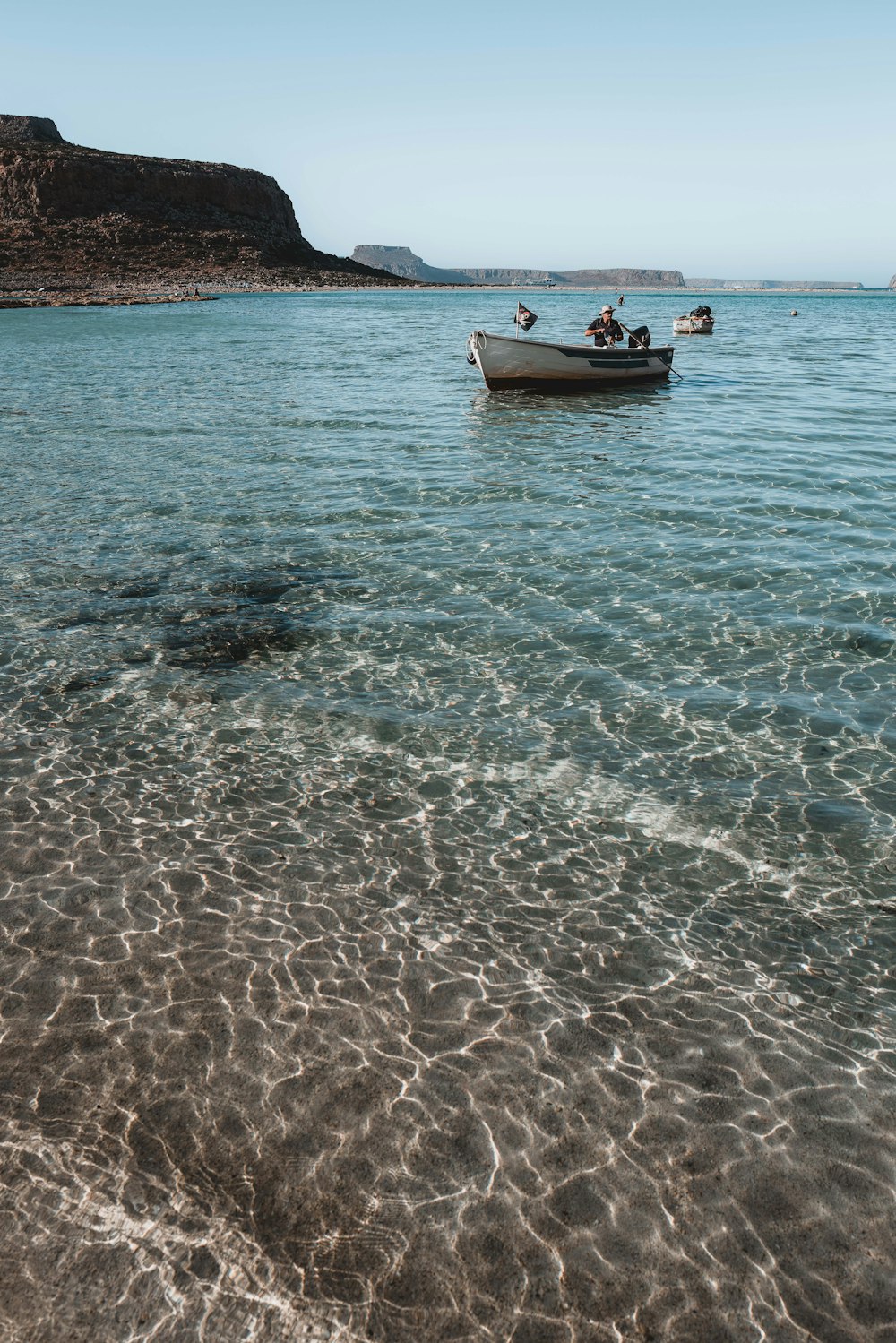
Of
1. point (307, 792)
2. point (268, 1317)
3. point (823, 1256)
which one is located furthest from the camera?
point (307, 792)

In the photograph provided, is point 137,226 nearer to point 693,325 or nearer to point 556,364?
point 693,325

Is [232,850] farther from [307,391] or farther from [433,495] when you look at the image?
[307,391]

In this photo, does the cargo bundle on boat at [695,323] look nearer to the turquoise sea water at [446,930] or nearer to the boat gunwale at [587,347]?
the boat gunwale at [587,347]

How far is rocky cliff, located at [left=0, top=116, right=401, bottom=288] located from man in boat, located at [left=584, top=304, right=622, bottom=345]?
262 ft

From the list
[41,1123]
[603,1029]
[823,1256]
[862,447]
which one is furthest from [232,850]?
[862,447]

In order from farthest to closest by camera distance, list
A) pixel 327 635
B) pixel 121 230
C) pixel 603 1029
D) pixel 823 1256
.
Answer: pixel 121 230 → pixel 327 635 → pixel 603 1029 → pixel 823 1256

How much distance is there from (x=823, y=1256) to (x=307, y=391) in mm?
30533

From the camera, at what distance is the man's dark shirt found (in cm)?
3055

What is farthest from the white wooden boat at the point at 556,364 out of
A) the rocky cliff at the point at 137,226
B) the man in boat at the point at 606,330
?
the rocky cliff at the point at 137,226

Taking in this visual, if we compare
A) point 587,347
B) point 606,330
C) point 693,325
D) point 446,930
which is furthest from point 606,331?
point 693,325

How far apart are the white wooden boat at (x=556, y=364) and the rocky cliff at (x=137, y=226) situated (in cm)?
8011

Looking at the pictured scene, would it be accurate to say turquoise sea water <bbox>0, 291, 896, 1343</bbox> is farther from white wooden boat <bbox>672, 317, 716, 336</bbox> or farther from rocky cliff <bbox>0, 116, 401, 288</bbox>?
rocky cliff <bbox>0, 116, 401, 288</bbox>

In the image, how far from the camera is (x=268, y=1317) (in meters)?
3.82

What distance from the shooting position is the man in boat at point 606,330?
3039 centimetres
